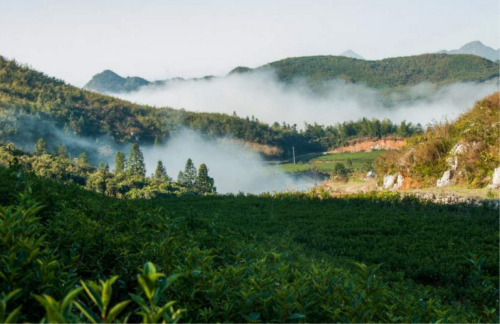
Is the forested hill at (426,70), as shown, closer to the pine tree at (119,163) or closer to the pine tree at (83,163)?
the pine tree at (119,163)

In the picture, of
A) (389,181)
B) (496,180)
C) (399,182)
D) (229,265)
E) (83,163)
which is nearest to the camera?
(229,265)

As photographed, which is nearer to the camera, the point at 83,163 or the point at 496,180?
the point at 496,180

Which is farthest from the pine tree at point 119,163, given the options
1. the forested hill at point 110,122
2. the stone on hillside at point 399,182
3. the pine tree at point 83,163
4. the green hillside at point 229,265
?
the green hillside at point 229,265

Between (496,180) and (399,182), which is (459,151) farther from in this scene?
(399,182)

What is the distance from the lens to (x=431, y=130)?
2000cm

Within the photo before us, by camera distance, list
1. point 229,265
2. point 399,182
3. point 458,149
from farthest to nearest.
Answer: point 399,182 < point 458,149 < point 229,265

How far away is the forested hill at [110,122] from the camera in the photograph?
212 ft

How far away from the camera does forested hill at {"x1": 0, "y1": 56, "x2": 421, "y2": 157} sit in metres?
64.6

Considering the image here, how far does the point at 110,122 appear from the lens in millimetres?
86938

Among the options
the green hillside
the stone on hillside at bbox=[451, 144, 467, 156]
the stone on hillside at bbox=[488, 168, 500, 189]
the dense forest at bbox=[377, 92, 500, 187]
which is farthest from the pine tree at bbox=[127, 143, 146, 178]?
the stone on hillside at bbox=[488, 168, 500, 189]

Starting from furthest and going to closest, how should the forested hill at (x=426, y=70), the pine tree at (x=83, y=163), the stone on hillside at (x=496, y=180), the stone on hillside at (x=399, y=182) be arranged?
the forested hill at (x=426, y=70), the pine tree at (x=83, y=163), the stone on hillside at (x=399, y=182), the stone on hillside at (x=496, y=180)

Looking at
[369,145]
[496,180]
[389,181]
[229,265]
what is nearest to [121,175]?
[389,181]

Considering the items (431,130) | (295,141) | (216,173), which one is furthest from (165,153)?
(431,130)

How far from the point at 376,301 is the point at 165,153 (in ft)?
287
